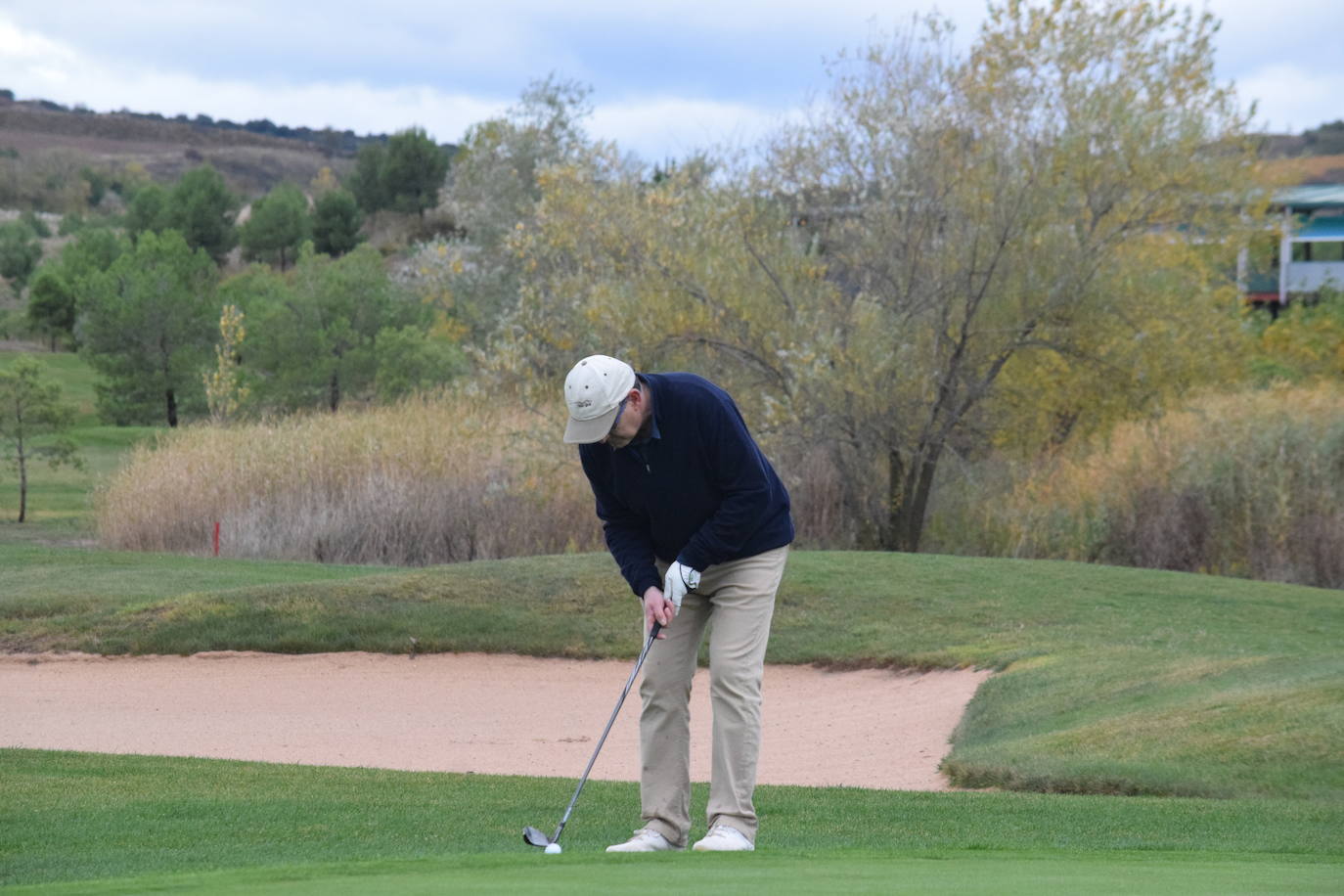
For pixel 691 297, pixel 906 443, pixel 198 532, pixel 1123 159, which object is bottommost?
pixel 198 532

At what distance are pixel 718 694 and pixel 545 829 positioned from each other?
1.68 meters

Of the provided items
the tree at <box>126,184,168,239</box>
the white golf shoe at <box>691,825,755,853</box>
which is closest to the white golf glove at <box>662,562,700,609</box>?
the white golf shoe at <box>691,825,755,853</box>

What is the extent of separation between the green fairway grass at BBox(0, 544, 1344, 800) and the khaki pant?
178 inches

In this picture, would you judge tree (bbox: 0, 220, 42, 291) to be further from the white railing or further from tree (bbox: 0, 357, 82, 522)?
the white railing

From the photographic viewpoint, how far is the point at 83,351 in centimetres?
4922

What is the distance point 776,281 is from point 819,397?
189 cm

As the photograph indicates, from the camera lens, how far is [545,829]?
24.8 ft

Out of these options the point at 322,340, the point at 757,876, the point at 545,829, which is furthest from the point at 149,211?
the point at 757,876

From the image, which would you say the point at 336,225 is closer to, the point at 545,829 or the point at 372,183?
the point at 372,183

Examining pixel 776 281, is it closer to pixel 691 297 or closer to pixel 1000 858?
pixel 691 297

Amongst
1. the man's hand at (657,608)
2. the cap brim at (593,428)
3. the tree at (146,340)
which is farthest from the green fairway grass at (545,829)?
the tree at (146,340)

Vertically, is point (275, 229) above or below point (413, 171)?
below

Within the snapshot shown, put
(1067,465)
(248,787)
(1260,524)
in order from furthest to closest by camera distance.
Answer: (1067,465), (1260,524), (248,787)

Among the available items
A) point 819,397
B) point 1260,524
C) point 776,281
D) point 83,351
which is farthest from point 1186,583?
point 83,351
